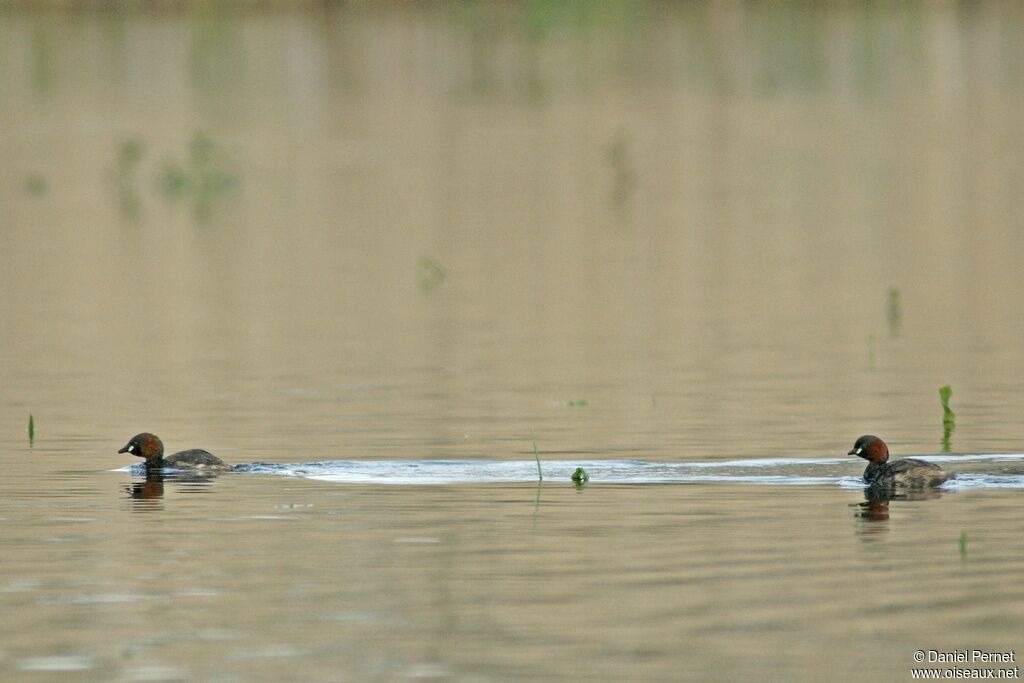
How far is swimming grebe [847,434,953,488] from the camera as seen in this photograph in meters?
17.4

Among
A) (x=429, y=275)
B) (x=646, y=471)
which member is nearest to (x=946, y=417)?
(x=646, y=471)

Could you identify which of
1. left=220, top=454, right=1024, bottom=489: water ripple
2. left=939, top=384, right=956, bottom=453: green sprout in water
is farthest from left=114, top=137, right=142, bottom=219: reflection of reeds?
left=220, top=454, right=1024, bottom=489: water ripple

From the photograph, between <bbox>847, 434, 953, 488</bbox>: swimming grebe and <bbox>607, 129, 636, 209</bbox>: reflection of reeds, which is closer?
<bbox>847, 434, 953, 488</bbox>: swimming grebe

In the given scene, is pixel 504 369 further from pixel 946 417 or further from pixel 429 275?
pixel 429 275

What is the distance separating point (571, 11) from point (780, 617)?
291ft

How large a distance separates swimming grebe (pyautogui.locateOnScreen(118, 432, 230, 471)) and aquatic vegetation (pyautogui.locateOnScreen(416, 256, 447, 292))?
13452mm

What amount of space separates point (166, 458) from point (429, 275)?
1531 centimetres

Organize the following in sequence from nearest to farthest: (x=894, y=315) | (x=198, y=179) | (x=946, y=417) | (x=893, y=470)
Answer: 1. (x=893, y=470)
2. (x=946, y=417)
3. (x=894, y=315)
4. (x=198, y=179)

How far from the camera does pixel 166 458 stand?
18750 mm

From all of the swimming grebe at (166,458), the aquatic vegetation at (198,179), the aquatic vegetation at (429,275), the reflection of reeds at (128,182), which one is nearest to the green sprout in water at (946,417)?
the swimming grebe at (166,458)

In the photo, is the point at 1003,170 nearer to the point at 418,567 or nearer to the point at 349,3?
the point at 418,567

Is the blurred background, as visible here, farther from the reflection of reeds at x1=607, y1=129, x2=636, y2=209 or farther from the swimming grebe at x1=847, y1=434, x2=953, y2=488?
the swimming grebe at x1=847, y1=434, x2=953, y2=488

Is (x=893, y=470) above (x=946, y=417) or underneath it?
underneath

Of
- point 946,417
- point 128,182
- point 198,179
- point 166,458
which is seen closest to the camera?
point 166,458
